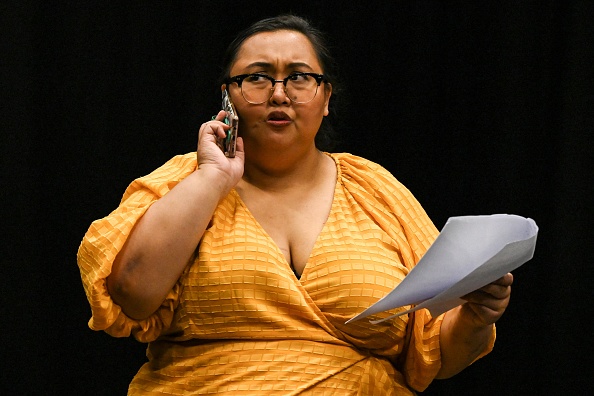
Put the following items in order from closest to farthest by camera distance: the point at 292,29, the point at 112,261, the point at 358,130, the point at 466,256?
the point at 466,256 < the point at 112,261 < the point at 292,29 < the point at 358,130

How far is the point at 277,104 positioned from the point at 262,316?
444 millimetres

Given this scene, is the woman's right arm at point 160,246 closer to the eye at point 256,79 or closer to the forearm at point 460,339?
the eye at point 256,79

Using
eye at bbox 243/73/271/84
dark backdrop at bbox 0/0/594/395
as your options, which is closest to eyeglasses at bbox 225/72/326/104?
eye at bbox 243/73/271/84

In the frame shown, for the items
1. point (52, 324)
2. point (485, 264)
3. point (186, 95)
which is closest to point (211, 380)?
point (485, 264)

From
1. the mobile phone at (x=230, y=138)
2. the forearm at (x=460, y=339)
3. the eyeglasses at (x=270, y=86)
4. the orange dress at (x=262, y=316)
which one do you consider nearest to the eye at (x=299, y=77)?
the eyeglasses at (x=270, y=86)

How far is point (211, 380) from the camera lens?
1.82 metres

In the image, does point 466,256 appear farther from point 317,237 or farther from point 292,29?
point 292,29

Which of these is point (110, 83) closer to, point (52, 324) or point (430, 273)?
point (52, 324)

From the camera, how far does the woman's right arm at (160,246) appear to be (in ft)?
5.79

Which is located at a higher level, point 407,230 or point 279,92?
point 279,92

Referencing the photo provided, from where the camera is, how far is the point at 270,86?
1965 millimetres

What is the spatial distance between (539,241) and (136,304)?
1.23 meters

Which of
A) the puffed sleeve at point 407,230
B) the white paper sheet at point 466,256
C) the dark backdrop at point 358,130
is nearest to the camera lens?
the white paper sheet at point 466,256

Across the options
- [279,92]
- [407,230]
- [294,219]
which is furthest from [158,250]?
[407,230]
